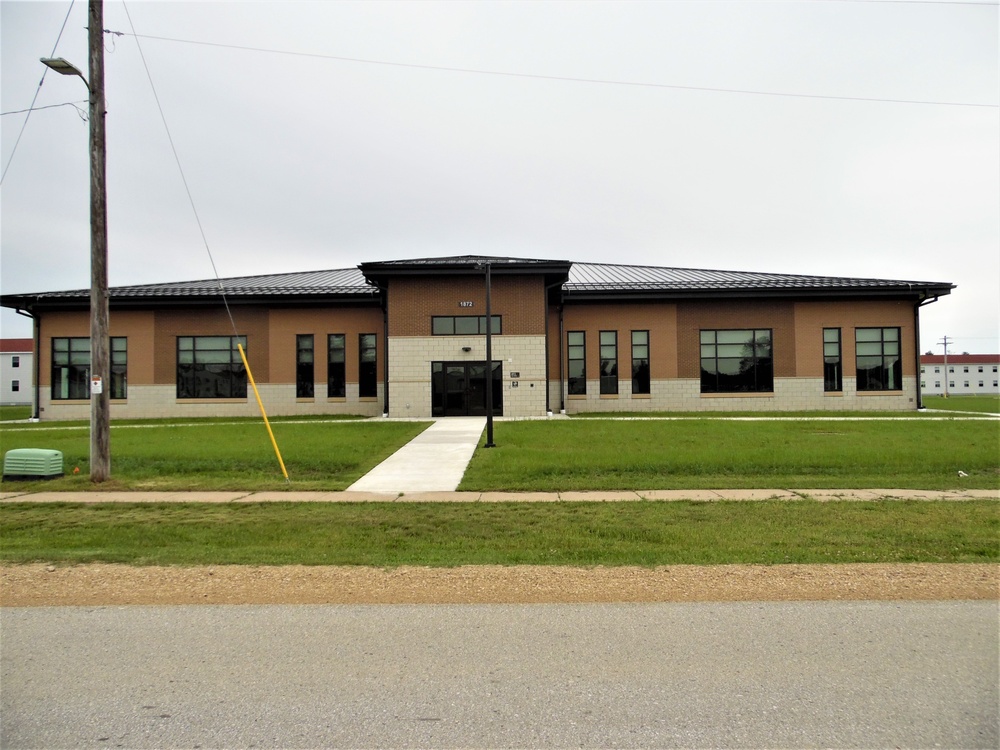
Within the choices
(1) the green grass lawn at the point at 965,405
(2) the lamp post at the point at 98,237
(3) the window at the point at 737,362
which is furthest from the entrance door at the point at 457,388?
(1) the green grass lawn at the point at 965,405

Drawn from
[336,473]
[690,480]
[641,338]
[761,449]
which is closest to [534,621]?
[690,480]

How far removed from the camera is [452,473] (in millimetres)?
13797

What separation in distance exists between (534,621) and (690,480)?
805cm

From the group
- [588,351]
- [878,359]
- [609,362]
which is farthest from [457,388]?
[878,359]

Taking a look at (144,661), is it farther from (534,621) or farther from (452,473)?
(452,473)

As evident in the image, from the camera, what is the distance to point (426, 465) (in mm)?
14938

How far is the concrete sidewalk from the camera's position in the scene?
10.6 m

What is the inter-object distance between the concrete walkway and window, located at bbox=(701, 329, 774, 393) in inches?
640

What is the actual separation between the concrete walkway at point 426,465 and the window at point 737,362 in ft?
53.4

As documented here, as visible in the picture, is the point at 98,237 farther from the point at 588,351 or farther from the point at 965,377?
the point at 965,377

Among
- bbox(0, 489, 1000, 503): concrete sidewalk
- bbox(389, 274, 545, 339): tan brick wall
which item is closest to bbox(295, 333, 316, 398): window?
bbox(389, 274, 545, 339): tan brick wall

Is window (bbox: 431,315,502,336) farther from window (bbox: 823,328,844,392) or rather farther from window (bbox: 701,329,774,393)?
window (bbox: 823,328,844,392)

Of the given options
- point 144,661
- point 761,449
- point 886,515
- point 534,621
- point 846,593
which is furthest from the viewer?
point 761,449

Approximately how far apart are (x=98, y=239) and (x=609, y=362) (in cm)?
2482
